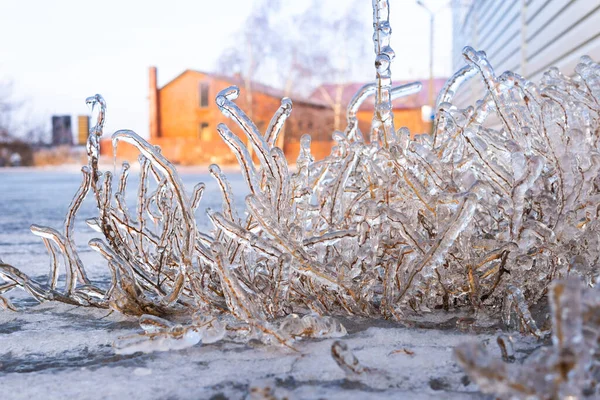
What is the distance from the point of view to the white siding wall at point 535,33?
5.38m

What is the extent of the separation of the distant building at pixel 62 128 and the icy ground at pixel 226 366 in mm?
42396

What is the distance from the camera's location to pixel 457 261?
1.28 metres

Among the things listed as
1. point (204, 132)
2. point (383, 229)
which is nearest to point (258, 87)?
point (204, 132)

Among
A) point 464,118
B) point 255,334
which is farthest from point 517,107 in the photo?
point 255,334

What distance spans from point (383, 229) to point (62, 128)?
45547 millimetres

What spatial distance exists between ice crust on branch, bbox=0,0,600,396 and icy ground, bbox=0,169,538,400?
Answer: 5 cm

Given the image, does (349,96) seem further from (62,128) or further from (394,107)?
(62,128)

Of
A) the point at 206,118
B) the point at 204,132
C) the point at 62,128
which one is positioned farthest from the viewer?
the point at 62,128

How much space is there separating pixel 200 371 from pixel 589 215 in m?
0.84

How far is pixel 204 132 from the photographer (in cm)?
3600

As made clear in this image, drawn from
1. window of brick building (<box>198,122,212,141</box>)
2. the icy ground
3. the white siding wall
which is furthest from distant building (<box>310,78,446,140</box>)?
the icy ground

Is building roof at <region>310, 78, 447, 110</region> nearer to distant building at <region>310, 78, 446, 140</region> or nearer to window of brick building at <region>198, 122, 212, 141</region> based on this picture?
distant building at <region>310, 78, 446, 140</region>

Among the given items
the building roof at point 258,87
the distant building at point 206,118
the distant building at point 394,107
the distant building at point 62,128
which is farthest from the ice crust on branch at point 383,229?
the distant building at point 62,128

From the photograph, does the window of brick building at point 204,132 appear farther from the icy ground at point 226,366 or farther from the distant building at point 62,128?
the icy ground at point 226,366
